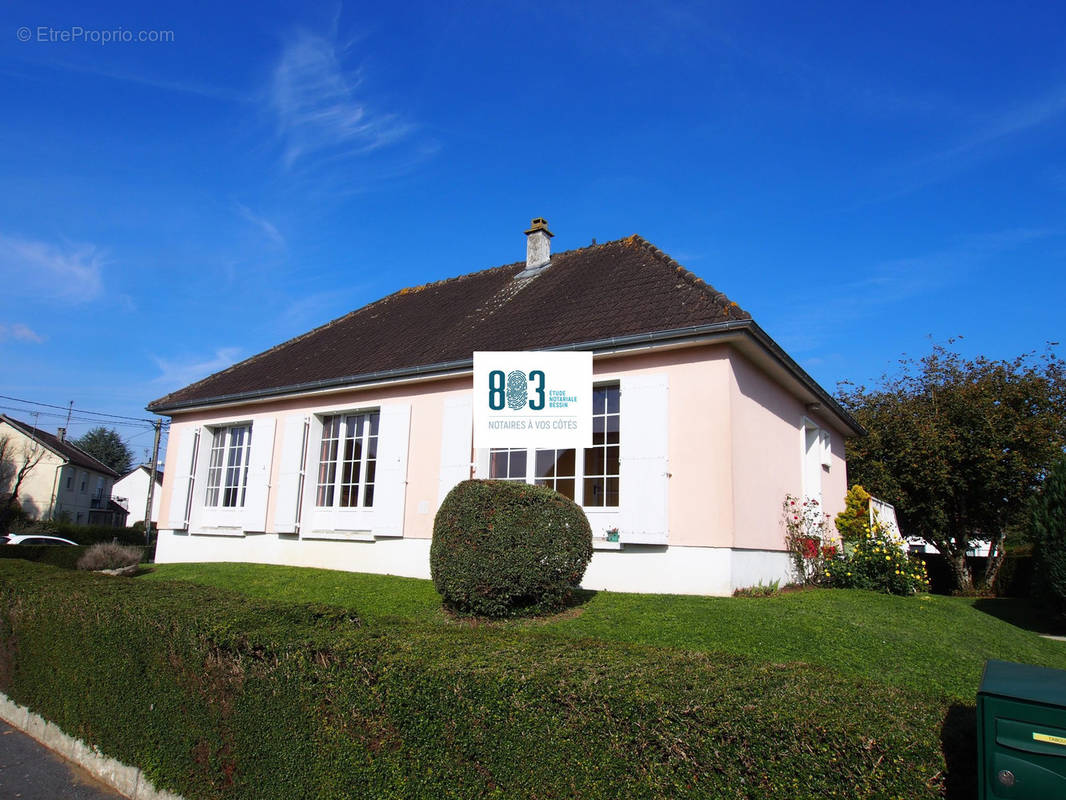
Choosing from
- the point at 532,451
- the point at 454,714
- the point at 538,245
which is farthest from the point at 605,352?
the point at 454,714

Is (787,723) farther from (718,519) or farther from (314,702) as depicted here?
(718,519)

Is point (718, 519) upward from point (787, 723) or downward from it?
upward

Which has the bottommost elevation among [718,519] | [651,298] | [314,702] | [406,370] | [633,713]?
[314,702]

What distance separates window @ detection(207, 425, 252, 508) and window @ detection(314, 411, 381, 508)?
219 centimetres

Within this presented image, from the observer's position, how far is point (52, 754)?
238 inches

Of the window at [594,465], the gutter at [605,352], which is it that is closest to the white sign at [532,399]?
the gutter at [605,352]

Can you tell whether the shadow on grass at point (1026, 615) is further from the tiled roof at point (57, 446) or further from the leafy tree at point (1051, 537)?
the tiled roof at point (57, 446)

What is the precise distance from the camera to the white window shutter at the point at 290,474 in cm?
1249

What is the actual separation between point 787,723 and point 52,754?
656 cm

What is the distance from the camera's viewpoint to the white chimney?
14.5m

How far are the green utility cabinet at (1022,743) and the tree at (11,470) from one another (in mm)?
41582

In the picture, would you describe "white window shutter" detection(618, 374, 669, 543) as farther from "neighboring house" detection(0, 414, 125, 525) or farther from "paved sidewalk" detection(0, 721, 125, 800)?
"neighboring house" detection(0, 414, 125, 525)

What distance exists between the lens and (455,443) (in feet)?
34.9

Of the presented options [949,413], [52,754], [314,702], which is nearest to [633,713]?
[314,702]
